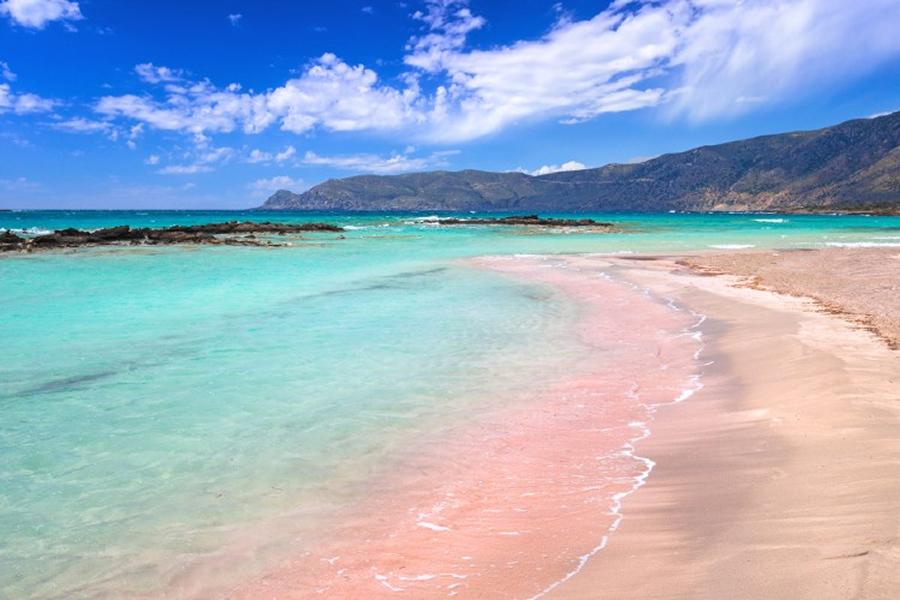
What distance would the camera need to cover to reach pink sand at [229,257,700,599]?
3627 mm

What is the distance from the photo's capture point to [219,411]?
6.95 metres

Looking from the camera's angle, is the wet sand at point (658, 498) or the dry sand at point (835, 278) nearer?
the wet sand at point (658, 498)

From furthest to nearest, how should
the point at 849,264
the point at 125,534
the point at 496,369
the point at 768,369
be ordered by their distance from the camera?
the point at 849,264 < the point at 496,369 < the point at 768,369 < the point at 125,534

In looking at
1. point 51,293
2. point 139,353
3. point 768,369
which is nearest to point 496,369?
point 768,369

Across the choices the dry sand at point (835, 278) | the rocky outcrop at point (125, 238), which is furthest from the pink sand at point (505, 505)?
the rocky outcrop at point (125, 238)

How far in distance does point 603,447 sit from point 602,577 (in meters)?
2.44

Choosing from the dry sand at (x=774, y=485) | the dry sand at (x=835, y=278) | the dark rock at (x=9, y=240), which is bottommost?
the dry sand at (x=774, y=485)

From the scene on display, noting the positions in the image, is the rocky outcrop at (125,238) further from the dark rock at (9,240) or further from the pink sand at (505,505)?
the pink sand at (505,505)

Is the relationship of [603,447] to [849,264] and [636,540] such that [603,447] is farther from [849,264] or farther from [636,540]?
[849,264]

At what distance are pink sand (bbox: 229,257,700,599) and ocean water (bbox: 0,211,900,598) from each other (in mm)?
272

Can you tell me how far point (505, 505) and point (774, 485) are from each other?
204 cm

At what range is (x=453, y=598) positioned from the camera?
3396 mm

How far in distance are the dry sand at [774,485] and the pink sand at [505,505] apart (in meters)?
0.27

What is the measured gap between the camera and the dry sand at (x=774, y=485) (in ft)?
10.4
